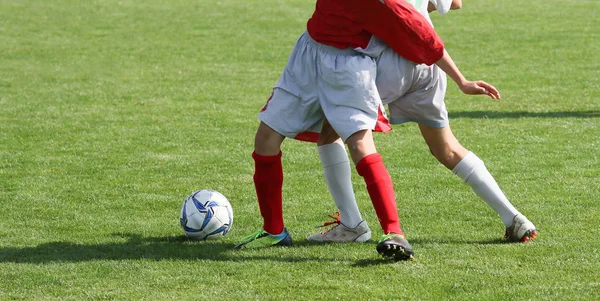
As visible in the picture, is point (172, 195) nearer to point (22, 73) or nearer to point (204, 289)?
point (204, 289)

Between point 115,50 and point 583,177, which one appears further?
point 115,50

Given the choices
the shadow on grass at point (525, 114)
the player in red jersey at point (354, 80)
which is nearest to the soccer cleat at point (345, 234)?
the player in red jersey at point (354, 80)

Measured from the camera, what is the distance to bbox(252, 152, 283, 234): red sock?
5.47 metres

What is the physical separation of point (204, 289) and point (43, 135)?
5161 millimetres

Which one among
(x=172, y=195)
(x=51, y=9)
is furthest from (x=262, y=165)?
(x=51, y=9)

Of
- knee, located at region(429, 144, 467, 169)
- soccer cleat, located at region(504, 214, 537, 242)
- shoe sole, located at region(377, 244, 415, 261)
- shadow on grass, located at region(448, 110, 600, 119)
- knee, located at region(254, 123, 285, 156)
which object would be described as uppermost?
knee, located at region(254, 123, 285, 156)

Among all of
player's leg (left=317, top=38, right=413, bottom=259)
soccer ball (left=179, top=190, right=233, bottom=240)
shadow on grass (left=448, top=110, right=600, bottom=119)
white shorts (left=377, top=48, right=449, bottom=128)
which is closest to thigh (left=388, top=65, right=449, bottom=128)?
white shorts (left=377, top=48, right=449, bottom=128)

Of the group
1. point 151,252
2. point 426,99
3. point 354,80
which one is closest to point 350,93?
point 354,80

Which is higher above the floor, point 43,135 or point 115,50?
point 43,135

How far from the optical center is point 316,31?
5.28 metres

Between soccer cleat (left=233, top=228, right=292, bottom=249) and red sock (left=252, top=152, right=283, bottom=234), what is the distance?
0.03 m

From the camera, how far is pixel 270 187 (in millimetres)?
5547

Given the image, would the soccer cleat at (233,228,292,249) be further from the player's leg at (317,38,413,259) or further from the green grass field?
the player's leg at (317,38,413,259)

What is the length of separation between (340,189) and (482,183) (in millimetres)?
831
